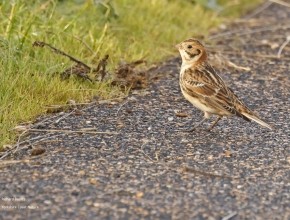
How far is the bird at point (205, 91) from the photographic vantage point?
6918mm

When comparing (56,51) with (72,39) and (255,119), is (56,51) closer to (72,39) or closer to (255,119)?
(72,39)

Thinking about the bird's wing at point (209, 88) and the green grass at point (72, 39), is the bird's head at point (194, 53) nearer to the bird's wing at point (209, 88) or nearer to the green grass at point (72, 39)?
the bird's wing at point (209, 88)

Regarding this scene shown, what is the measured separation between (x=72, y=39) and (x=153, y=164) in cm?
287

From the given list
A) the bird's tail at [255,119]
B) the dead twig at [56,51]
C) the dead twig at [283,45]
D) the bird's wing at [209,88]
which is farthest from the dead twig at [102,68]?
the dead twig at [283,45]

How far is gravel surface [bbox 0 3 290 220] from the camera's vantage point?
5332mm

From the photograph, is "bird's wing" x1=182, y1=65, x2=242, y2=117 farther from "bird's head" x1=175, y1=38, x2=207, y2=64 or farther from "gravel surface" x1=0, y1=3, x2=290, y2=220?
"gravel surface" x1=0, y1=3, x2=290, y2=220

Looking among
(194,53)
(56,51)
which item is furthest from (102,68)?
(194,53)

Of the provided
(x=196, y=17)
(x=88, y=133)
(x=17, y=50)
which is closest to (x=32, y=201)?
(x=88, y=133)

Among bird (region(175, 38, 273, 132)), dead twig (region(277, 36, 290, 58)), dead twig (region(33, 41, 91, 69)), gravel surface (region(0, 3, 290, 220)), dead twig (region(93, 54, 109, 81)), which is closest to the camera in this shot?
gravel surface (region(0, 3, 290, 220))

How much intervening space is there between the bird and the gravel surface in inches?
8.0

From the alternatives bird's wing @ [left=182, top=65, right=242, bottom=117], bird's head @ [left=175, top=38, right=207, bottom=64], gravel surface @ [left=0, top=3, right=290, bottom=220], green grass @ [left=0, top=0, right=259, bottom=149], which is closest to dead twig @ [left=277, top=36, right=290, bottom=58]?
green grass @ [left=0, top=0, right=259, bottom=149]

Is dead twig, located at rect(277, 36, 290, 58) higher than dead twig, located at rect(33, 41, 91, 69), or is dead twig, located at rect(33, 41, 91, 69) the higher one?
dead twig, located at rect(33, 41, 91, 69)

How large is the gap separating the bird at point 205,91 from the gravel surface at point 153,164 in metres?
0.20

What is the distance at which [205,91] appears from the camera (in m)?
7.04
